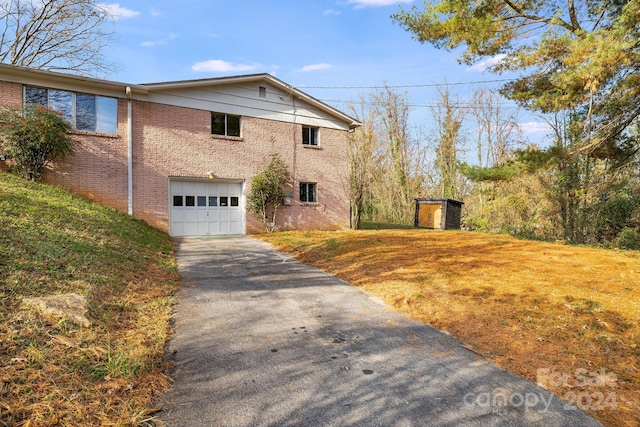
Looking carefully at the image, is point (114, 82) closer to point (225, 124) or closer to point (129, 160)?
point (129, 160)

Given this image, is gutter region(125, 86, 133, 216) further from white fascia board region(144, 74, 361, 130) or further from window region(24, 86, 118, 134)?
white fascia board region(144, 74, 361, 130)

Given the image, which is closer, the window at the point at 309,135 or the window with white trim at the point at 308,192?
the window with white trim at the point at 308,192

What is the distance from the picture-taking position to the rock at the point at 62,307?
2923 millimetres

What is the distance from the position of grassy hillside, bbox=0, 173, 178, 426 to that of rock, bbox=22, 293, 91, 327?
0.05 meters

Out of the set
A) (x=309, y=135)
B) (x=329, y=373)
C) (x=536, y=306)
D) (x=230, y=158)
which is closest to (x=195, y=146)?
(x=230, y=158)

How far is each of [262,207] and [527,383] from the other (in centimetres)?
1109

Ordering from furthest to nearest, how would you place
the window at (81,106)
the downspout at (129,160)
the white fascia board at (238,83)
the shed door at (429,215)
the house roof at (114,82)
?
1. the shed door at (429,215)
2. the white fascia board at (238,83)
3. the downspout at (129,160)
4. the window at (81,106)
5. the house roof at (114,82)

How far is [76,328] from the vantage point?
2.87m

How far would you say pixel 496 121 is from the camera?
20969 mm

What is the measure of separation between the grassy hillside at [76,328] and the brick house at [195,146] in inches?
192

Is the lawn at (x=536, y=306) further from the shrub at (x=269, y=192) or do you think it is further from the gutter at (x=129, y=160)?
the gutter at (x=129, y=160)

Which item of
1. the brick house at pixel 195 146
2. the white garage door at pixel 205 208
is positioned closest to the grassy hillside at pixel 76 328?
the brick house at pixel 195 146

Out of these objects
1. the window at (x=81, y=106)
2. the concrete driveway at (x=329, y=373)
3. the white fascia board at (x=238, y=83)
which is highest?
the white fascia board at (x=238, y=83)

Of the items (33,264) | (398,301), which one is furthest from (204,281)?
(398,301)
